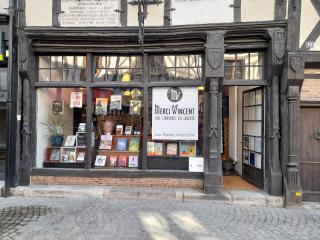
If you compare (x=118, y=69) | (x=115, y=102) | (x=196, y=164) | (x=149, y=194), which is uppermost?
(x=118, y=69)

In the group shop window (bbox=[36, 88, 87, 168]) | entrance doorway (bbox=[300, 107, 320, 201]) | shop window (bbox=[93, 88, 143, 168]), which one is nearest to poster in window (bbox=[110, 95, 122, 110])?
shop window (bbox=[93, 88, 143, 168])

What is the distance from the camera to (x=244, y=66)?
7.68 metres

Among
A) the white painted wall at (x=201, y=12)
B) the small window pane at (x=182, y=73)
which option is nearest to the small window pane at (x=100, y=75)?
the small window pane at (x=182, y=73)

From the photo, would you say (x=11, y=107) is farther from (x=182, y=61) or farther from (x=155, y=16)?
(x=182, y=61)

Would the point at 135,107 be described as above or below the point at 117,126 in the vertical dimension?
above

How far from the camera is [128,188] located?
25.1 feet

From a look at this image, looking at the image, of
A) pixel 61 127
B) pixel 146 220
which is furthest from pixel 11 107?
pixel 146 220

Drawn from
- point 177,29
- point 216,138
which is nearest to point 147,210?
point 216,138

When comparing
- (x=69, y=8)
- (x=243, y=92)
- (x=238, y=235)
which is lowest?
(x=238, y=235)

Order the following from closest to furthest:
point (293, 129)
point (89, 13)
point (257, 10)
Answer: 1. point (293, 129)
2. point (257, 10)
3. point (89, 13)

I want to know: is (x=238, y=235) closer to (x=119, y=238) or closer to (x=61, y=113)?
(x=119, y=238)

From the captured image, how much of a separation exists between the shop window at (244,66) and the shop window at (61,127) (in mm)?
3658

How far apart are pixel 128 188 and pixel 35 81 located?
3.58 m

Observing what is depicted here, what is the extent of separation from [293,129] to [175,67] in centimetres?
309
